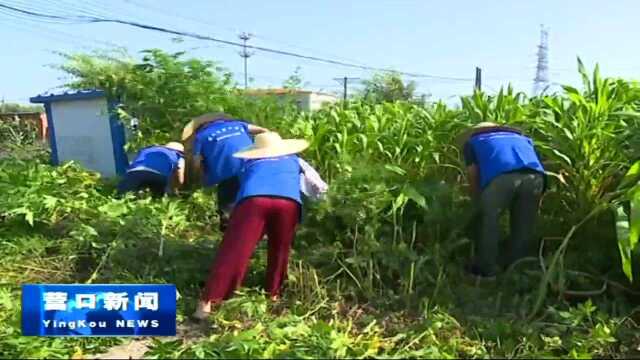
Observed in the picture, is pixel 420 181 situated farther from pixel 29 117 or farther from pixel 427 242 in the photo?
pixel 29 117

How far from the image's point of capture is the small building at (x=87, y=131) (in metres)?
8.80

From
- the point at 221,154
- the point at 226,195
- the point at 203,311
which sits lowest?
the point at 203,311

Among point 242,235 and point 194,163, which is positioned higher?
point 194,163

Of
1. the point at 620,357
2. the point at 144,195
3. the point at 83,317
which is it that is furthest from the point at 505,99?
the point at 83,317

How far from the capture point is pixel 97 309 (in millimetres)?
3359

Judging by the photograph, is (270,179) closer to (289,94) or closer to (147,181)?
(147,181)

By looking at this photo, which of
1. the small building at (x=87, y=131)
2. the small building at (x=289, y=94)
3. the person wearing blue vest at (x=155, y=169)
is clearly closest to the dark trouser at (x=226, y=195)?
the person wearing blue vest at (x=155, y=169)

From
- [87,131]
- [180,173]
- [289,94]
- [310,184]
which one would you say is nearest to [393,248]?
[310,184]

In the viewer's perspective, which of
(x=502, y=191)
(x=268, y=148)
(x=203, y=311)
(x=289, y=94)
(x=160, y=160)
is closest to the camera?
(x=203, y=311)

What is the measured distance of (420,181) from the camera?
18.0 ft

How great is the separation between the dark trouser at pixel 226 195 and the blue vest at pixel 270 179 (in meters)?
0.64

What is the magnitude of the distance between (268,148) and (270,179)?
291mm

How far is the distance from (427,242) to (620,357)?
1.74 metres

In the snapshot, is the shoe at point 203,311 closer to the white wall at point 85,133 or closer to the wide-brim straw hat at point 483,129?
the wide-brim straw hat at point 483,129
